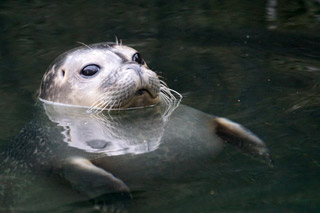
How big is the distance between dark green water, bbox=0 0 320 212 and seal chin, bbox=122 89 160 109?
41 centimetres

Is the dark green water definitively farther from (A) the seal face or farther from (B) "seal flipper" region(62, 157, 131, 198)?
(A) the seal face

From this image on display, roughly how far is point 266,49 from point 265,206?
13.0 feet

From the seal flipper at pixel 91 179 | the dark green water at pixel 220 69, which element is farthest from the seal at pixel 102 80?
the seal flipper at pixel 91 179

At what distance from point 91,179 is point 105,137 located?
85cm

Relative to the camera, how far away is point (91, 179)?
4.05 metres

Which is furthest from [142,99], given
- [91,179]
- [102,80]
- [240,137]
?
[91,179]

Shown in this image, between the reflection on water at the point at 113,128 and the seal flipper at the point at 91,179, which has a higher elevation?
the seal flipper at the point at 91,179

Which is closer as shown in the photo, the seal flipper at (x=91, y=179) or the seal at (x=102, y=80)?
the seal flipper at (x=91, y=179)

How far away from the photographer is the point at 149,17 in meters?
9.40

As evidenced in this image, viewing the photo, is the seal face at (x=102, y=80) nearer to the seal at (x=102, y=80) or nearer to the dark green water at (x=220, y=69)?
the seal at (x=102, y=80)

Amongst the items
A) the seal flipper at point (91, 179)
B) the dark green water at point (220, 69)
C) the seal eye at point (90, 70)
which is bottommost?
the dark green water at point (220, 69)

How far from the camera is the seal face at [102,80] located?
17.4 feet

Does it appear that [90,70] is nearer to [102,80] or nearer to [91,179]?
[102,80]

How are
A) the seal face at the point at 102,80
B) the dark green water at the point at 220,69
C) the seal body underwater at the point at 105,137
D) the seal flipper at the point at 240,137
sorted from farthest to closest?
1. the seal face at the point at 102,80
2. the seal flipper at the point at 240,137
3. the seal body underwater at the point at 105,137
4. the dark green water at the point at 220,69
